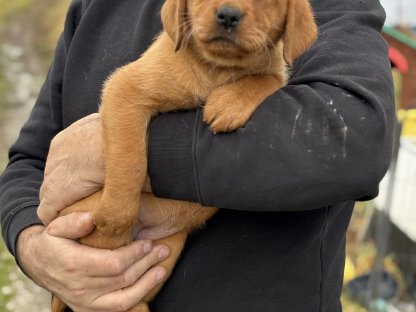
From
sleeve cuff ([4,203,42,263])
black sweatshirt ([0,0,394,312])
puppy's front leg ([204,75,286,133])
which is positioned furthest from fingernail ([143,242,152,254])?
puppy's front leg ([204,75,286,133])

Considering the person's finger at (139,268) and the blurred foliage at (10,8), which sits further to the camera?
the blurred foliage at (10,8)

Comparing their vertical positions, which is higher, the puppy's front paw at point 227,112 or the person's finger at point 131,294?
the puppy's front paw at point 227,112

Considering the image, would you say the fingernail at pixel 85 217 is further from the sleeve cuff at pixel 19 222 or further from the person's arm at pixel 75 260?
the sleeve cuff at pixel 19 222

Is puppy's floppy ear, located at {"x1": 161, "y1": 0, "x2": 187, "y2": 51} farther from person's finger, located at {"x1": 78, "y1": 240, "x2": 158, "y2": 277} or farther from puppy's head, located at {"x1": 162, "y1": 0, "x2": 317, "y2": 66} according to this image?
person's finger, located at {"x1": 78, "y1": 240, "x2": 158, "y2": 277}

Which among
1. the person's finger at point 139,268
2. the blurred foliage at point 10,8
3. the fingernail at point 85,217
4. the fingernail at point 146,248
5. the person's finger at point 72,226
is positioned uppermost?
the fingernail at point 85,217

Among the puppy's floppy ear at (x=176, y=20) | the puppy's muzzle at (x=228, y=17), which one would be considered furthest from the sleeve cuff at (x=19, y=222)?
the puppy's muzzle at (x=228, y=17)

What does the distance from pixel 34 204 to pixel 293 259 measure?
3.09 ft

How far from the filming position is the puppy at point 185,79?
194 centimetres

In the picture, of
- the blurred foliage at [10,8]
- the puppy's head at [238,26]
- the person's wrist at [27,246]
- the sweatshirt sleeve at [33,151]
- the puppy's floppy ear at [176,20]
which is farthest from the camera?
the blurred foliage at [10,8]

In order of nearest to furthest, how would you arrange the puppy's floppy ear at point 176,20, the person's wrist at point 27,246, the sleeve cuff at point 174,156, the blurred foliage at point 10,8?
the sleeve cuff at point 174,156 < the puppy's floppy ear at point 176,20 < the person's wrist at point 27,246 < the blurred foliage at point 10,8

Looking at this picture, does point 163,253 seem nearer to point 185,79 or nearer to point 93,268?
point 93,268

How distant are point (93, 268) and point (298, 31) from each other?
37.0 inches

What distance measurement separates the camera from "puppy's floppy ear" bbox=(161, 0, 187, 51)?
2.03 metres

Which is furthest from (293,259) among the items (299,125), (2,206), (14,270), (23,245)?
(14,270)
